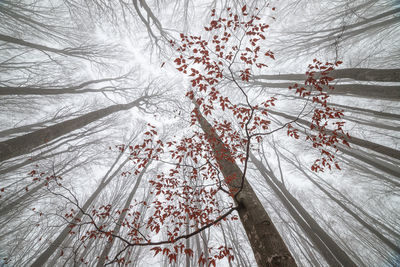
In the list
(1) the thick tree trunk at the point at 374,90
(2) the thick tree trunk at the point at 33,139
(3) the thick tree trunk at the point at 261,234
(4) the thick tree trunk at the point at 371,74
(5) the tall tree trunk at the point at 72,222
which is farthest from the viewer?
(5) the tall tree trunk at the point at 72,222

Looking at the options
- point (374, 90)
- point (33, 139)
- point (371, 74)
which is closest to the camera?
point (33, 139)

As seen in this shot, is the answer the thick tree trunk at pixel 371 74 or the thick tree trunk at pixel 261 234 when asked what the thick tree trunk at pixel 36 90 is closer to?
the thick tree trunk at pixel 261 234

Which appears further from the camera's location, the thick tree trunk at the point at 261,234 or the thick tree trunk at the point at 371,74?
the thick tree trunk at the point at 371,74

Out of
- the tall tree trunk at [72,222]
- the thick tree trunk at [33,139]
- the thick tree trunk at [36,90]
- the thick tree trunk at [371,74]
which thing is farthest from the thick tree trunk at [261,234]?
the thick tree trunk at [36,90]

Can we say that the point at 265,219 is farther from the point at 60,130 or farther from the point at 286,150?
the point at 286,150

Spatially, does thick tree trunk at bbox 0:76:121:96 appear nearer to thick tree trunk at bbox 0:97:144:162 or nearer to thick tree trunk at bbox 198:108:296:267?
thick tree trunk at bbox 0:97:144:162

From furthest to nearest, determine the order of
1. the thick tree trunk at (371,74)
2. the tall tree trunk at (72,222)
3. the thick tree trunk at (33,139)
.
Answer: the tall tree trunk at (72,222)
the thick tree trunk at (371,74)
the thick tree trunk at (33,139)

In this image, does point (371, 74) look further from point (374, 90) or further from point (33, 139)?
point (33, 139)

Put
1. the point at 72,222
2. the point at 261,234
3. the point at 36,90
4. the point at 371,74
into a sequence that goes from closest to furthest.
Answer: the point at 261,234, the point at 371,74, the point at 36,90, the point at 72,222

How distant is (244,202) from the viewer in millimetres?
2287

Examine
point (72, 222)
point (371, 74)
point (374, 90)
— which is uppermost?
point (72, 222)

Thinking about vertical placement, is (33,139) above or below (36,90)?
below

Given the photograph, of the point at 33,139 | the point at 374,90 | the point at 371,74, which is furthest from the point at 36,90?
the point at 374,90

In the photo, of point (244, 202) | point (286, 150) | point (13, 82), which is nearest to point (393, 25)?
point (286, 150)
